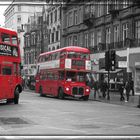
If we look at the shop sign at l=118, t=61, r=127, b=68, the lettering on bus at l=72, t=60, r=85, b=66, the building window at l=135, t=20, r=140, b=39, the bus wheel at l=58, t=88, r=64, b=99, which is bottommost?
the bus wheel at l=58, t=88, r=64, b=99

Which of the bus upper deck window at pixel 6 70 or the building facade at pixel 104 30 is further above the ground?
the building facade at pixel 104 30

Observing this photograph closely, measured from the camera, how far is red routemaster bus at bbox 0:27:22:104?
2503 cm

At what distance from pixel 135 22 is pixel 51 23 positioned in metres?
33.2

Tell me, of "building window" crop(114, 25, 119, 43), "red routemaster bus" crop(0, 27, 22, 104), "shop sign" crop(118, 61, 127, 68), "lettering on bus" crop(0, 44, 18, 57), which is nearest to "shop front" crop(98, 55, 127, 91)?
"shop sign" crop(118, 61, 127, 68)

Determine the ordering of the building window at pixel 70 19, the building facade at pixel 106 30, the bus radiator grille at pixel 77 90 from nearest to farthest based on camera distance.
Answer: the bus radiator grille at pixel 77 90 < the building facade at pixel 106 30 < the building window at pixel 70 19

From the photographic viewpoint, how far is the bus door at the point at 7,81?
25.1 meters

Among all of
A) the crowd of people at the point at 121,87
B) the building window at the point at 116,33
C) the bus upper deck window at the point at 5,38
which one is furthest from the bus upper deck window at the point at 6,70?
the building window at the point at 116,33

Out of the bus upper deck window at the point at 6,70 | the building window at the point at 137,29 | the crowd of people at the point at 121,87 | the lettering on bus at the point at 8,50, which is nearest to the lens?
the lettering on bus at the point at 8,50

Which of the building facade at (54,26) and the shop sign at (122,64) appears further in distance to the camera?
the building facade at (54,26)

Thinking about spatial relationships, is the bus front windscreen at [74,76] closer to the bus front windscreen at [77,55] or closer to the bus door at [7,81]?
the bus front windscreen at [77,55]

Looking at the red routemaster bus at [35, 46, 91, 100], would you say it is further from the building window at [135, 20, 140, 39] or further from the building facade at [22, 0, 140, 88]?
the building window at [135, 20, 140, 39]

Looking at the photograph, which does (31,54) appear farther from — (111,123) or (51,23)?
(111,123)

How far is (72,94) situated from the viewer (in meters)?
33.9

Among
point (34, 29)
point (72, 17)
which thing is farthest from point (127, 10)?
point (34, 29)
